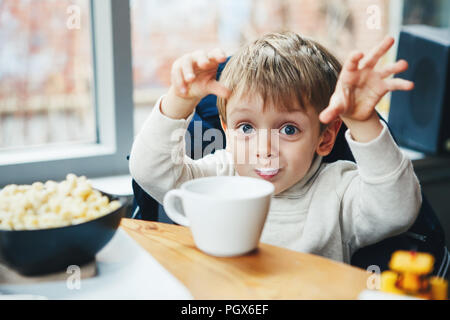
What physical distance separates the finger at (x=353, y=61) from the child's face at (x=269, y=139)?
22cm

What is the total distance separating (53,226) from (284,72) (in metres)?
0.50

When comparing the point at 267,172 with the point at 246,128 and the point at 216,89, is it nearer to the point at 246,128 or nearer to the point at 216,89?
the point at 246,128

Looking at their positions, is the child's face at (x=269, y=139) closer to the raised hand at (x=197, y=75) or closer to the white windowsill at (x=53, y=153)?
the raised hand at (x=197, y=75)

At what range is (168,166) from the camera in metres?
0.93

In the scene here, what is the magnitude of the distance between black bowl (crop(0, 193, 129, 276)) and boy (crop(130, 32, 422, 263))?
26 centimetres

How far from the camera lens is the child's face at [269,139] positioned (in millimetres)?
890

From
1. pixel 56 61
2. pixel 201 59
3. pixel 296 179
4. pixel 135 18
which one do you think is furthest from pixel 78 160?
pixel 201 59

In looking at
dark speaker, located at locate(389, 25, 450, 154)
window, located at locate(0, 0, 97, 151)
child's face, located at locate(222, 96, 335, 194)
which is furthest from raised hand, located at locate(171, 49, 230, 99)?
dark speaker, located at locate(389, 25, 450, 154)

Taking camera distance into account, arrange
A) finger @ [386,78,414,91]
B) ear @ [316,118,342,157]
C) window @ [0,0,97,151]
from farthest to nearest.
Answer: window @ [0,0,97,151], ear @ [316,118,342,157], finger @ [386,78,414,91]

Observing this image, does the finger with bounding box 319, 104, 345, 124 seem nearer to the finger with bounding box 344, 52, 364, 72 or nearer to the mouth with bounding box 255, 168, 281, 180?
the finger with bounding box 344, 52, 364, 72

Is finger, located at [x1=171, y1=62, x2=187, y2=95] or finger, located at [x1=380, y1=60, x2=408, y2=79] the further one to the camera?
finger, located at [x1=171, y1=62, x2=187, y2=95]

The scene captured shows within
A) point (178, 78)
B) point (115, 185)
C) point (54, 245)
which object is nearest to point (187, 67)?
point (178, 78)

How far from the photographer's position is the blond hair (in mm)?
895

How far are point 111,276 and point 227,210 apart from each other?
16 cm
